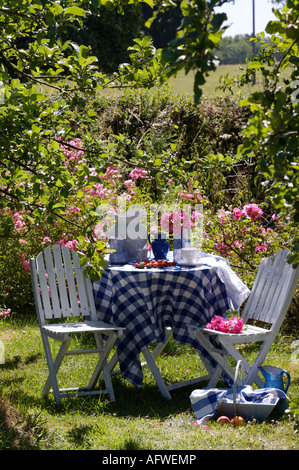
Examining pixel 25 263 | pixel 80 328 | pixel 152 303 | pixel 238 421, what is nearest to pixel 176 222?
pixel 152 303

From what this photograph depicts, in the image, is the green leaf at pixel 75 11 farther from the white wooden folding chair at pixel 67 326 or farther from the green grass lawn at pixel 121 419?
the green grass lawn at pixel 121 419

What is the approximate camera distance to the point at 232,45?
205 ft

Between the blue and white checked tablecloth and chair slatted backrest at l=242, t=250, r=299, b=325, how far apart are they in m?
0.36

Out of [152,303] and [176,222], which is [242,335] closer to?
[152,303]

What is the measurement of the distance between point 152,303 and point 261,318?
88cm

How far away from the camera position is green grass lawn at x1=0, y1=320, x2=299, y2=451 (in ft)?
11.1

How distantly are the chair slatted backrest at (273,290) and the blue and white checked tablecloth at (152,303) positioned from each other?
0.36 meters

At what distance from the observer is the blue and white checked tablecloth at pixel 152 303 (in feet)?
14.3

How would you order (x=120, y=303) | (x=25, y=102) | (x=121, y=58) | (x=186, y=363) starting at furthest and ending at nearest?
(x=121, y=58), (x=186, y=363), (x=120, y=303), (x=25, y=102)

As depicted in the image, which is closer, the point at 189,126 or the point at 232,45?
the point at 189,126
